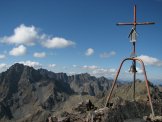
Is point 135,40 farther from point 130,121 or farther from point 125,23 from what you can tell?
point 130,121

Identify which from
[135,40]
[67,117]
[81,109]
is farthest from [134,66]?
[81,109]

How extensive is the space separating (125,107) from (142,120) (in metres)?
2.86

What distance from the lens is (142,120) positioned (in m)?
29.6

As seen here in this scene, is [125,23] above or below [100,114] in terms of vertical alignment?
above

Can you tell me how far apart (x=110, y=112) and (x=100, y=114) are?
104cm

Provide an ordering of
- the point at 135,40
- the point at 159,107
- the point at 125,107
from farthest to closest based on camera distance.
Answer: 1. the point at 159,107
2. the point at 125,107
3. the point at 135,40

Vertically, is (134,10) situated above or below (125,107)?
above

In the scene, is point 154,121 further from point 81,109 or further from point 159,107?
point 81,109

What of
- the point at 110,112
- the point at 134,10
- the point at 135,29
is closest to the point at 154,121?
the point at 110,112

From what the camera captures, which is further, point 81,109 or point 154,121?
point 81,109

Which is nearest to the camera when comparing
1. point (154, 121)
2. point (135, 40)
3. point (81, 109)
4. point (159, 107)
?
point (154, 121)

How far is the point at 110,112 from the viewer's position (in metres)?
30.5

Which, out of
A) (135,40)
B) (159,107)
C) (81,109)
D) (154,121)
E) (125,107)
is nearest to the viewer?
(154,121)

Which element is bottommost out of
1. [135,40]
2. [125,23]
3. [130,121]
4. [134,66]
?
[130,121]
